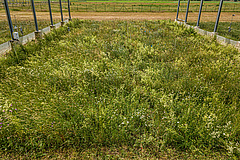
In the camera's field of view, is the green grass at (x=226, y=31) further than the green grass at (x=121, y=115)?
Yes

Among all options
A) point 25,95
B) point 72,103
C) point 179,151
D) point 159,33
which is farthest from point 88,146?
point 159,33

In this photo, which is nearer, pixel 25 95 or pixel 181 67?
pixel 25 95

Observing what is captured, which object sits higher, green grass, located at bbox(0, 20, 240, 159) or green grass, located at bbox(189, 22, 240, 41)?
green grass, located at bbox(189, 22, 240, 41)

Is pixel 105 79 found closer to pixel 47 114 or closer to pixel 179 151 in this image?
pixel 47 114

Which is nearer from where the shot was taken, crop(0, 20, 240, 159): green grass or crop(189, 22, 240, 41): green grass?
crop(0, 20, 240, 159): green grass

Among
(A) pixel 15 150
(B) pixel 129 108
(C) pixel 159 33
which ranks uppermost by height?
(C) pixel 159 33

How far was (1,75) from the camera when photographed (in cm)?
465

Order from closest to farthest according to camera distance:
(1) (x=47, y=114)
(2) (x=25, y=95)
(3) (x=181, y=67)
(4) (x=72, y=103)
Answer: (1) (x=47, y=114) < (4) (x=72, y=103) < (2) (x=25, y=95) < (3) (x=181, y=67)

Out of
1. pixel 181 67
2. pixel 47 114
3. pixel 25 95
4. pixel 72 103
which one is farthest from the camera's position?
pixel 181 67

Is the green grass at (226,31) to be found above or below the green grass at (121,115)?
above

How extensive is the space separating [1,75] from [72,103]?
282cm

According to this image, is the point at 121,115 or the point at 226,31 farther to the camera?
the point at 226,31

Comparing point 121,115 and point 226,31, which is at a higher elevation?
point 226,31

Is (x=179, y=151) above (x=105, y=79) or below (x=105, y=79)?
below
